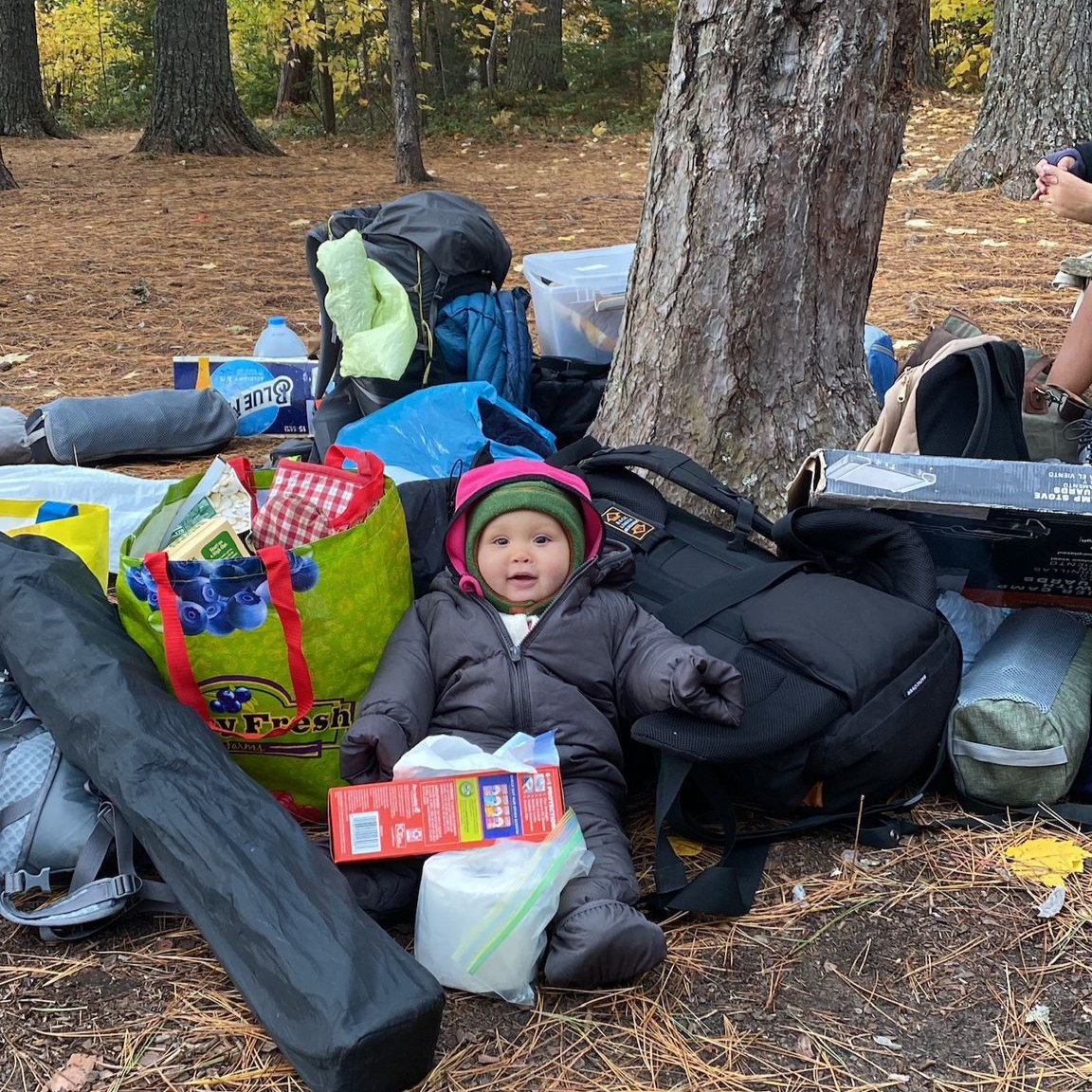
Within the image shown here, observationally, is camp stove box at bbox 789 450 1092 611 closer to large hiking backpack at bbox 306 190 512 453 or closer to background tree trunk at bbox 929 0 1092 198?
large hiking backpack at bbox 306 190 512 453

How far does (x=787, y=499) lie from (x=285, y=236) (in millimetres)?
6455

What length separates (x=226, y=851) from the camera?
77.8 inches

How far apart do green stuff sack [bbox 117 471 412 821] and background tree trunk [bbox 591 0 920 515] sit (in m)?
1.09

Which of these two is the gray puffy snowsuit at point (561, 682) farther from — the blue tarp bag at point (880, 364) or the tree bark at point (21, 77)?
the tree bark at point (21, 77)

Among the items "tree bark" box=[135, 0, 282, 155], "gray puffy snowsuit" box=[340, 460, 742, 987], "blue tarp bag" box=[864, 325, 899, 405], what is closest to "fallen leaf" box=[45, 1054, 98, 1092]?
"gray puffy snowsuit" box=[340, 460, 742, 987]

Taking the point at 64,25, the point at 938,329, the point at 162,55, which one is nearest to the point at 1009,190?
the point at 938,329

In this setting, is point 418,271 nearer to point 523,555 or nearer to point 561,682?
point 523,555

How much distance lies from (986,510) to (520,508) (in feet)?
3.32

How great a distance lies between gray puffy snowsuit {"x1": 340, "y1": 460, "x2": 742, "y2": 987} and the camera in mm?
2262

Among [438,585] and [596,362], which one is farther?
[596,362]

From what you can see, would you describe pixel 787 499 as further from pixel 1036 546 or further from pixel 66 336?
pixel 66 336

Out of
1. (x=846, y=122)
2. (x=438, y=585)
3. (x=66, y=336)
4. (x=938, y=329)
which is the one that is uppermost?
(x=846, y=122)

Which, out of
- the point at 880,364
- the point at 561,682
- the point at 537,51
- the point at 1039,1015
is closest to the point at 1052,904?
the point at 1039,1015

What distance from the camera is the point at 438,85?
53.7ft
